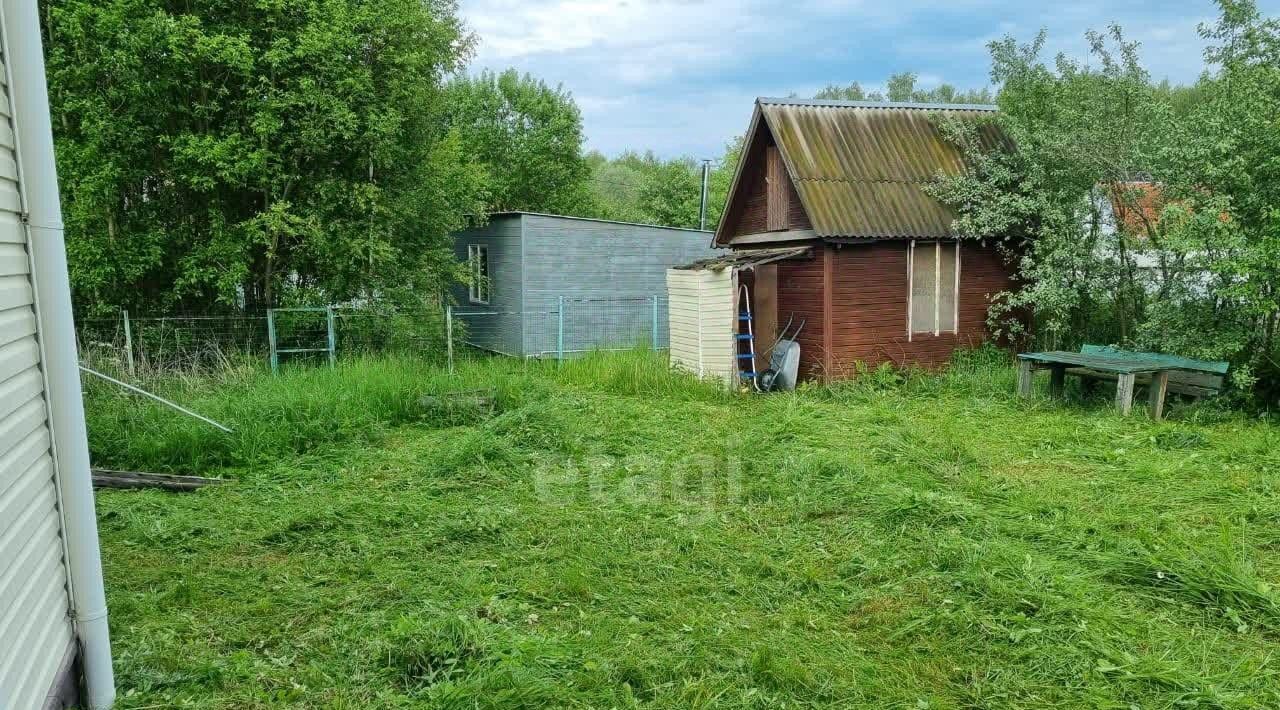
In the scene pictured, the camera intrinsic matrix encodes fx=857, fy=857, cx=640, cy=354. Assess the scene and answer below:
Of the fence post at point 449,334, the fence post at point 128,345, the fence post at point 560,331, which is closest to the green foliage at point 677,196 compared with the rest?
the fence post at point 560,331

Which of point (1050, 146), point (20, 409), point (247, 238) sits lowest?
point (20, 409)

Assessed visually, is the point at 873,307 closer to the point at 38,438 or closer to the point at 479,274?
the point at 479,274

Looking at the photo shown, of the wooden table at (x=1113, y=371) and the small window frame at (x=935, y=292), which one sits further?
the small window frame at (x=935, y=292)

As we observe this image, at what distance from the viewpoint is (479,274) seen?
56.7 feet

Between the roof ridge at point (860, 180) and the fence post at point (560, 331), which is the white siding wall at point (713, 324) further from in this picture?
the fence post at point (560, 331)

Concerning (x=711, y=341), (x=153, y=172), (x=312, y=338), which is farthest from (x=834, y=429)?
(x=153, y=172)

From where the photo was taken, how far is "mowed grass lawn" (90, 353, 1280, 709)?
3818 mm

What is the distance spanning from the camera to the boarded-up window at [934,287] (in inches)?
498

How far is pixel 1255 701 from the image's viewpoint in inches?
138

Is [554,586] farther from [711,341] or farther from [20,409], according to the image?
[711,341]

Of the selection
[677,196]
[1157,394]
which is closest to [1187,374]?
[1157,394]

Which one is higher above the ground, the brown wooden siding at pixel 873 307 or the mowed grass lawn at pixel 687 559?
the brown wooden siding at pixel 873 307

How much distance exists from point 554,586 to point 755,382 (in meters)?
7.91

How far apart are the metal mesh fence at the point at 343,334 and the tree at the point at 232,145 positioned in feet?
1.42
